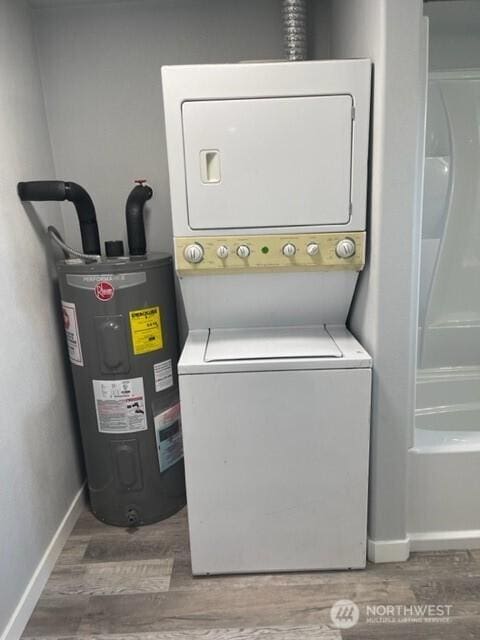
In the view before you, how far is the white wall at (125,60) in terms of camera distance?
1.83 metres

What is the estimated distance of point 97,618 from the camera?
56.5 inches

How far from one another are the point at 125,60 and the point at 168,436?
→ 1.58m

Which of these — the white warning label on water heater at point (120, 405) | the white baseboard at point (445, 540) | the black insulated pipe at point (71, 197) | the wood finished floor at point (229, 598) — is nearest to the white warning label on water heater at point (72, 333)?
the white warning label on water heater at point (120, 405)

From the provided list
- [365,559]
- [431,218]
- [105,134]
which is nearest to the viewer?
[365,559]

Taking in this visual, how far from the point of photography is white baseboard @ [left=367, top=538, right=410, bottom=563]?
62.7 inches

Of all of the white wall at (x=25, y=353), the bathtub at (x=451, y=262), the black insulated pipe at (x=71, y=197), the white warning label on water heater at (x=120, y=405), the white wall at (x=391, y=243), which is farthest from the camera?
the bathtub at (x=451, y=262)

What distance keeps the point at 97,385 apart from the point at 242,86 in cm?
117

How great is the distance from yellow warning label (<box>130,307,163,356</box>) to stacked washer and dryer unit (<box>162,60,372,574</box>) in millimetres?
202

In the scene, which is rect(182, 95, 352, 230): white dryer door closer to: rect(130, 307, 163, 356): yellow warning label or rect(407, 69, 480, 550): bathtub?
rect(130, 307, 163, 356): yellow warning label

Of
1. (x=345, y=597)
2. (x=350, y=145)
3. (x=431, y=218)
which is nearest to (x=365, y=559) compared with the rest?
(x=345, y=597)

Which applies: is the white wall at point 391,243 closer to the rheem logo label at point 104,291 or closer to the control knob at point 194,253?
the control knob at point 194,253

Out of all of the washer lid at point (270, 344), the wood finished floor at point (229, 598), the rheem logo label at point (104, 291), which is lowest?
the wood finished floor at point (229, 598)

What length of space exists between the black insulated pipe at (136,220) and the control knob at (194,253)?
46 cm

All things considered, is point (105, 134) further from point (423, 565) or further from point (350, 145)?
point (423, 565)
